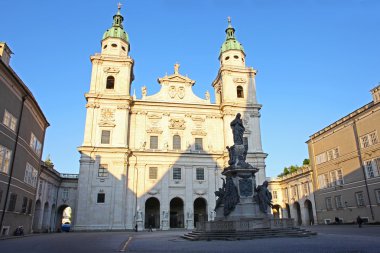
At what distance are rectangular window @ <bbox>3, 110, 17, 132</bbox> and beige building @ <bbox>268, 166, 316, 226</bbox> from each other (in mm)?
37006

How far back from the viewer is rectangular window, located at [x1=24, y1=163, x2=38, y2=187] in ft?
84.9

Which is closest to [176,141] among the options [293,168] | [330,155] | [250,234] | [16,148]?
[330,155]

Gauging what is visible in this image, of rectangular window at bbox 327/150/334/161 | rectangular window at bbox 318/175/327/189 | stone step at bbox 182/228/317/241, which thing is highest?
rectangular window at bbox 327/150/334/161

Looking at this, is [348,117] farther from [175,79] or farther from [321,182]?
[175,79]

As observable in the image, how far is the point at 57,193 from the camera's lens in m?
44.7

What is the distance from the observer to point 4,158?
21.0 meters

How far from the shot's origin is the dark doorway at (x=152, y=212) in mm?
41656

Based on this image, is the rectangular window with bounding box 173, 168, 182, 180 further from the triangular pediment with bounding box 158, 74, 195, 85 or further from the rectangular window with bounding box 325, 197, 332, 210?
the rectangular window with bounding box 325, 197, 332, 210

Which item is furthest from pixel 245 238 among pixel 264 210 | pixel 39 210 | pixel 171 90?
pixel 171 90

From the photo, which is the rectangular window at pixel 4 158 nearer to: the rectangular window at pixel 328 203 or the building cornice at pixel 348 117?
the building cornice at pixel 348 117

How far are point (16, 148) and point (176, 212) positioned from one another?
24920 mm

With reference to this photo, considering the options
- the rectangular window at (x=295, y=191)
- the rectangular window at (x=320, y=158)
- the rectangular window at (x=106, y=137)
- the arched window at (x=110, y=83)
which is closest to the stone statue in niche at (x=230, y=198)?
the rectangular window at (x=106, y=137)

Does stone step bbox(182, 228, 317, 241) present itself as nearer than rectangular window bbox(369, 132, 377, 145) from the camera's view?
Yes

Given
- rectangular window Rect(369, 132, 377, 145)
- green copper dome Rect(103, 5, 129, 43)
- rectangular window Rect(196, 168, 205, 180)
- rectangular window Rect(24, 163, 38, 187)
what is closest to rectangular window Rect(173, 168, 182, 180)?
rectangular window Rect(196, 168, 205, 180)
